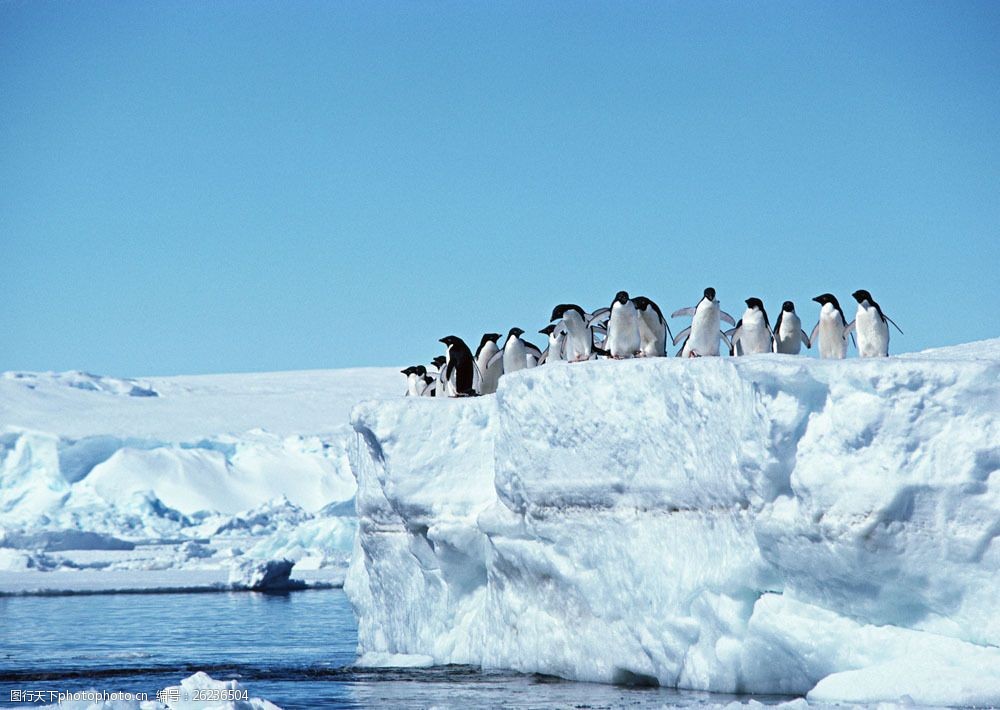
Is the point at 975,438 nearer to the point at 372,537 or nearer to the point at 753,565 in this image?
the point at 753,565

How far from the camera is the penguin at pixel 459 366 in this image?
593 inches

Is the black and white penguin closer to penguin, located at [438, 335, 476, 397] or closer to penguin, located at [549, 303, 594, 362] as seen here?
penguin, located at [438, 335, 476, 397]

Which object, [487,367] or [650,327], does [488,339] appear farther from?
[650,327]

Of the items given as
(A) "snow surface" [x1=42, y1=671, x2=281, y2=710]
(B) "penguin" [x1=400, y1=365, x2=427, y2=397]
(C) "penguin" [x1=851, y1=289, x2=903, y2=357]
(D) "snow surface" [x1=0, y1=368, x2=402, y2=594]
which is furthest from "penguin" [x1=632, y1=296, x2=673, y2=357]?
(D) "snow surface" [x1=0, y1=368, x2=402, y2=594]

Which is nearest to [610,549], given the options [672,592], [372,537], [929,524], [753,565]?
[672,592]

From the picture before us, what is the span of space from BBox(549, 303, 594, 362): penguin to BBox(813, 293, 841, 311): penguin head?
2352 millimetres

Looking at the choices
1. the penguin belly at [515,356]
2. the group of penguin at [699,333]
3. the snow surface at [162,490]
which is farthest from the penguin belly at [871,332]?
the snow surface at [162,490]

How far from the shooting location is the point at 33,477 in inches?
1580

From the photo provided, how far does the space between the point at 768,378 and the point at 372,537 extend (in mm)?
6452

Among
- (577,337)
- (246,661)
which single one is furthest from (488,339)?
(246,661)

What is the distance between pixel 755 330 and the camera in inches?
503

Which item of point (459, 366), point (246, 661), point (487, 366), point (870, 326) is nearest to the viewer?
point (870, 326)

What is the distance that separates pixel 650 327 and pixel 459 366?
8.09ft

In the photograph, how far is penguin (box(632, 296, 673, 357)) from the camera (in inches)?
543
